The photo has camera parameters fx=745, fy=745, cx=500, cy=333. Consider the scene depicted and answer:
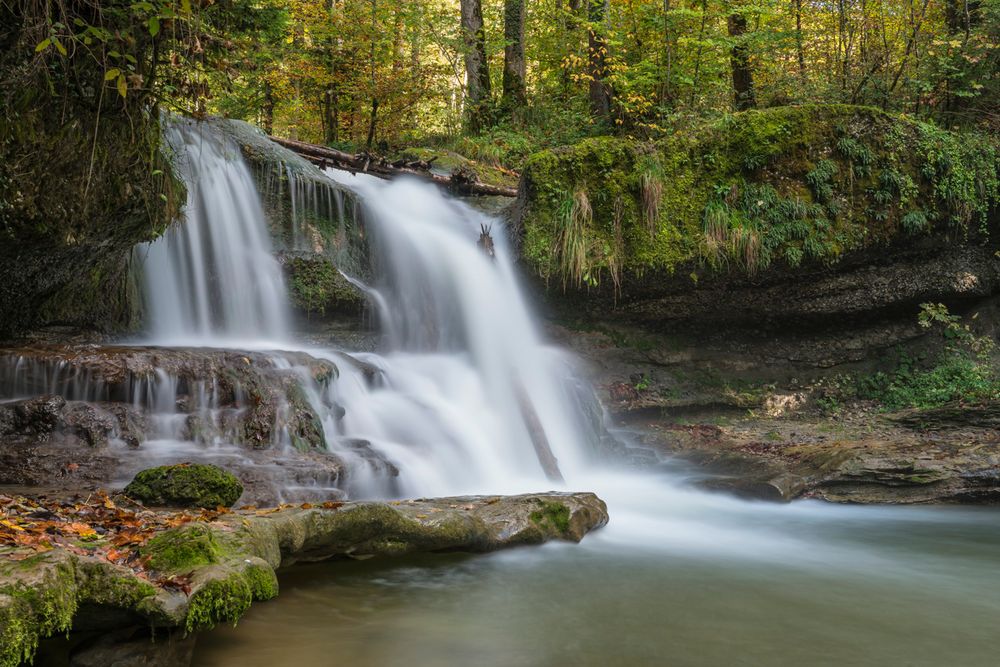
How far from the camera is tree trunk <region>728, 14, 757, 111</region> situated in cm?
1348

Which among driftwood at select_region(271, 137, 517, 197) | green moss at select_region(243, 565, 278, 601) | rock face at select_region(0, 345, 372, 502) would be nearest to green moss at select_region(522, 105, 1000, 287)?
driftwood at select_region(271, 137, 517, 197)

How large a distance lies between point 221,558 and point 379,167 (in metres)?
10.6

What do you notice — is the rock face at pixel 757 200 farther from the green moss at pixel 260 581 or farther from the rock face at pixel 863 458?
the green moss at pixel 260 581

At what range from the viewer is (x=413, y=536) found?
15.7 ft

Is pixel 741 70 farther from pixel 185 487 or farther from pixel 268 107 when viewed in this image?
pixel 185 487

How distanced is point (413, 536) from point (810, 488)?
4878 mm

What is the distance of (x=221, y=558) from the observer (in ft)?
10.8

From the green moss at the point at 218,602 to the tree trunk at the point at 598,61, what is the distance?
11.1 meters

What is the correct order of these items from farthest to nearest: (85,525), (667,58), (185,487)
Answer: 1. (667,58)
2. (185,487)
3. (85,525)

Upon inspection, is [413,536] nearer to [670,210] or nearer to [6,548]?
[6,548]

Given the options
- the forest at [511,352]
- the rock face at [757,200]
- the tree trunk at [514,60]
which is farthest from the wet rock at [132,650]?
the tree trunk at [514,60]

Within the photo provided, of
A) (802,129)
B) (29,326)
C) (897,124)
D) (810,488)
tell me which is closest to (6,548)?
(29,326)

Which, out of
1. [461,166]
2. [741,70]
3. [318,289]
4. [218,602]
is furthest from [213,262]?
[741,70]

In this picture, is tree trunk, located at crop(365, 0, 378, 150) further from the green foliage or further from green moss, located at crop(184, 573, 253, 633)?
green moss, located at crop(184, 573, 253, 633)
